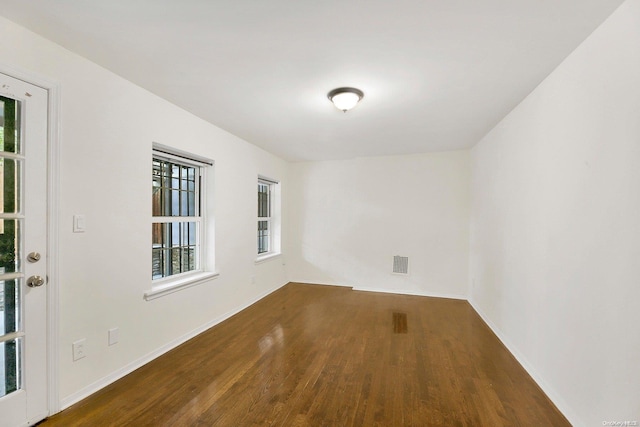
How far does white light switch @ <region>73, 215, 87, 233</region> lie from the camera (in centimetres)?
192

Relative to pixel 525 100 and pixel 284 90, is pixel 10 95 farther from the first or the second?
pixel 525 100

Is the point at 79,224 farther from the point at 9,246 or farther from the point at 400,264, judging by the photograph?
the point at 400,264

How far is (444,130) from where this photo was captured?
349 centimetres

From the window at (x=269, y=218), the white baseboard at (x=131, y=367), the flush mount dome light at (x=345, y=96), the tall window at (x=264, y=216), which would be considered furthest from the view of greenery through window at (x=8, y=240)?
the window at (x=269, y=218)

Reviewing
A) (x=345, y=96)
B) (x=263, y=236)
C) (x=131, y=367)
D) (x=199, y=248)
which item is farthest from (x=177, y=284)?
(x=345, y=96)

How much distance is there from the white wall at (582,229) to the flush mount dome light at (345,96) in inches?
57.7

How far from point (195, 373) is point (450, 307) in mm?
3488

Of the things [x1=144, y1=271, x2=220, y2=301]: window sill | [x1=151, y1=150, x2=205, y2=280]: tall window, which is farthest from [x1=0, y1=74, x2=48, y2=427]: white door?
[x1=151, y1=150, x2=205, y2=280]: tall window

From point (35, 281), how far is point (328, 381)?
211cm

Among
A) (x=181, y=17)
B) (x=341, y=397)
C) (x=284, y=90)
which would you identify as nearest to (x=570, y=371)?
(x=341, y=397)

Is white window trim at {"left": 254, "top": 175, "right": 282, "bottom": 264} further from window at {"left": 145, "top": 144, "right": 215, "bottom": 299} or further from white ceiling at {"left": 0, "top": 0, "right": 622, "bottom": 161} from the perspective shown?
white ceiling at {"left": 0, "top": 0, "right": 622, "bottom": 161}

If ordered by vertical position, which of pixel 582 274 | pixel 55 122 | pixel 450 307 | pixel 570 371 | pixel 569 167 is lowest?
pixel 450 307

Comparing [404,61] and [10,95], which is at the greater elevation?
[404,61]

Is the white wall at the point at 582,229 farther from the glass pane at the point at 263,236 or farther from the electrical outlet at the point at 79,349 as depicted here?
the glass pane at the point at 263,236
